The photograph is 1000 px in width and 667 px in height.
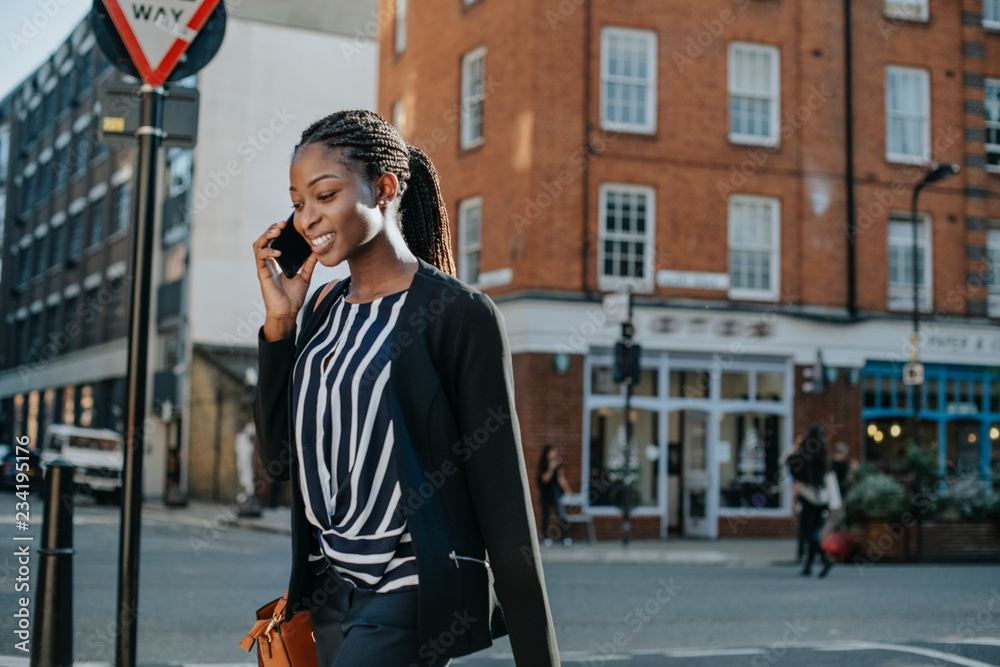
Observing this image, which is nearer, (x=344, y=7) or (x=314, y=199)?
(x=314, y=199)

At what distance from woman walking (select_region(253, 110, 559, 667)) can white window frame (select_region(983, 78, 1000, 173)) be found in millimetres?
25009

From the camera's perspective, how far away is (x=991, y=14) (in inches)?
984

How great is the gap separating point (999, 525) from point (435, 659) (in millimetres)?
17139

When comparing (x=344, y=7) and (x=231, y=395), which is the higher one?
(x=344, y=7)

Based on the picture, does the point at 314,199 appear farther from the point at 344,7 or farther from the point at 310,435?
the point at 344,7

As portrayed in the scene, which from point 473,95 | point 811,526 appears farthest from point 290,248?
point 473,95

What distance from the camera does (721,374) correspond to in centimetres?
2180

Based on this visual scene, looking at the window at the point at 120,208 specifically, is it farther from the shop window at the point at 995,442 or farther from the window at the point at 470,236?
the shop window at the point at 995,442

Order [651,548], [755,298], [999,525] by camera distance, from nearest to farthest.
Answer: [999,525] → [651,548] → [755,298]

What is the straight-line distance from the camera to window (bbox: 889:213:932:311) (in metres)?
23.2

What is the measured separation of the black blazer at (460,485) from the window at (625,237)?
63.1 feet

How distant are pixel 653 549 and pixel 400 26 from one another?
1498cm

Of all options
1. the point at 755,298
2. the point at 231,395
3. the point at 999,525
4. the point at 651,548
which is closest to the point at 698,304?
the point at 755,298

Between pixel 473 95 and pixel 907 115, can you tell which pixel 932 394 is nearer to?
pixel 907 115
